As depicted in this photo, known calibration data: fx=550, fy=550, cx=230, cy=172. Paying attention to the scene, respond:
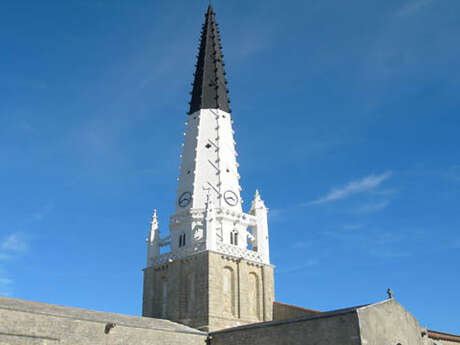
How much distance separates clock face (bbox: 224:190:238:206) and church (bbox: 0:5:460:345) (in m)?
0.07

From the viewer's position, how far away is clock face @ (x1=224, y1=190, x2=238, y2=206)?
37.0 m

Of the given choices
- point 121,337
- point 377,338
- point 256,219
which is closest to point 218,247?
point 256,219

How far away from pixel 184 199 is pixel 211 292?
25.2ft

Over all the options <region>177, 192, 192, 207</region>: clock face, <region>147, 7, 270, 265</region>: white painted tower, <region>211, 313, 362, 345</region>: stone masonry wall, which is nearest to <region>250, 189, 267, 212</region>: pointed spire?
<region>147, 7, 270, 265</region>: white painted tower

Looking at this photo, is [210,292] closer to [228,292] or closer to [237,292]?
[228,292]

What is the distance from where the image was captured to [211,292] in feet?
107

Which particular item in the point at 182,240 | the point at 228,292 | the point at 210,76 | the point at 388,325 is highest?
the point at 210,76

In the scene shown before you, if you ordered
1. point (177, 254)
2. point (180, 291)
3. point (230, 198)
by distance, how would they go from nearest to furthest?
point (180, 291)
point (177, 254)
point (230, 198)

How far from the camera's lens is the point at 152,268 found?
120ft

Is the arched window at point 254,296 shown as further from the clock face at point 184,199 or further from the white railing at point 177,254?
the clock face at point 184,199

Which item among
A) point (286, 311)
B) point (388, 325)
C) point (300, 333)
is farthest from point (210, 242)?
point (388, 325)

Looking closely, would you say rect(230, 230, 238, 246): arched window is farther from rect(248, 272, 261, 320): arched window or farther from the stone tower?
rect(248, 272, 261, 320): arched window

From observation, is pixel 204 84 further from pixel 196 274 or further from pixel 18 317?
pixel 18 317

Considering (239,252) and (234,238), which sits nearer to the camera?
(239,252)
